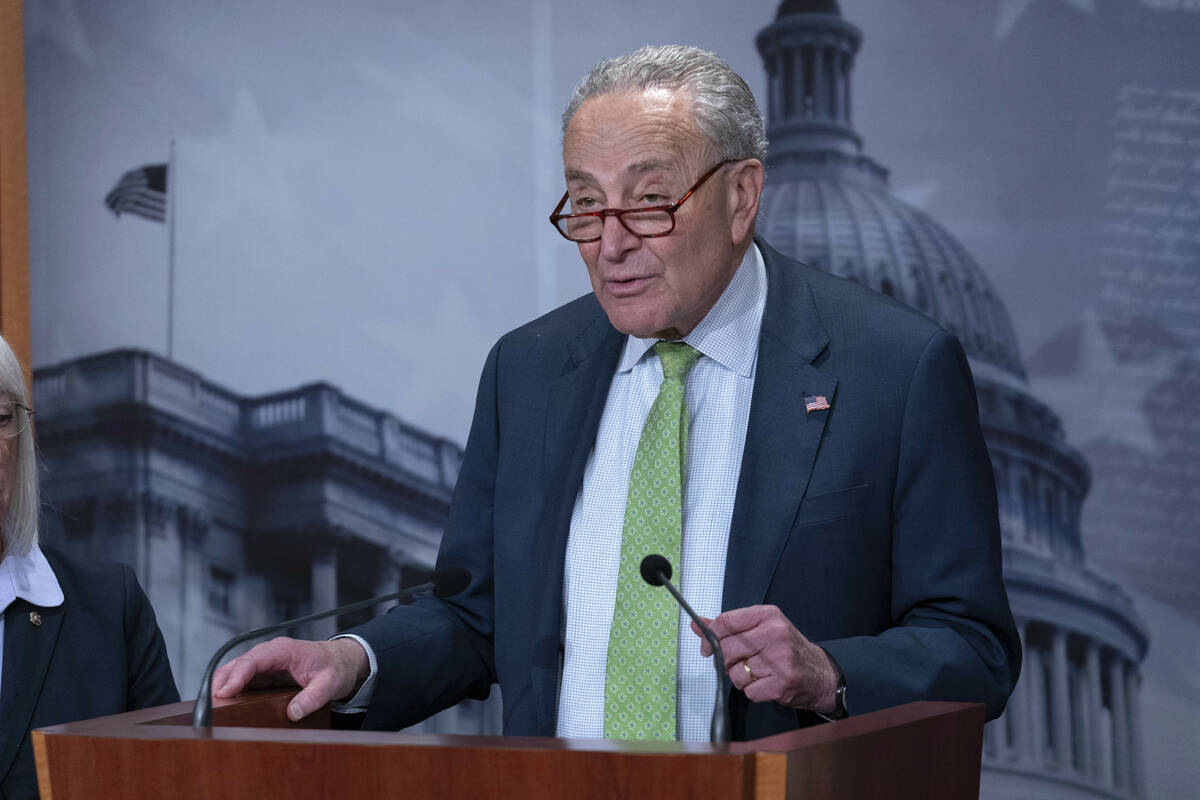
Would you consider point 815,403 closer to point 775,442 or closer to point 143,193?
point 775,442

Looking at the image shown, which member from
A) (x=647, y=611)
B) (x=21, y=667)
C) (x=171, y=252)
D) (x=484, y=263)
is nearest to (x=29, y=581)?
(x=21, y=667)

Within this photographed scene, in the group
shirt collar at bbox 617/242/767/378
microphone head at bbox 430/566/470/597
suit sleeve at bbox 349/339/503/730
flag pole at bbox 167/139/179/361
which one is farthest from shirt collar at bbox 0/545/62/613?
flag pole at bbox 167/139/179/361

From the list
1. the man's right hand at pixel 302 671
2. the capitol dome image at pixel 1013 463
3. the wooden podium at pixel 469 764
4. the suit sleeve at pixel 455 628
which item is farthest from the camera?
the capitol dome image at pixel 1013 463

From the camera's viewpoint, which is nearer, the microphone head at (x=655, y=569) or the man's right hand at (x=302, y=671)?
the microphone head at (x=655, y=569)

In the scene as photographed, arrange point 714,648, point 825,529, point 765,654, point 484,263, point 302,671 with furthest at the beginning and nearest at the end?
point 484,263 < point 825,529 < point 302,671 < point 765,654 < point 714,648

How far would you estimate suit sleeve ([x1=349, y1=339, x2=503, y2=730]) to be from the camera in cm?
168

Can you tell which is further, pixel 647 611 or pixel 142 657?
pixel 142 657

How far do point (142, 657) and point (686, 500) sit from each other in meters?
1.07

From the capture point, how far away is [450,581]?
5.17 ft

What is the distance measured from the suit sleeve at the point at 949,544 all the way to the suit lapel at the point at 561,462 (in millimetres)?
386

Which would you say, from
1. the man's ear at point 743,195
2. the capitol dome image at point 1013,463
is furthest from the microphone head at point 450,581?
the capitol dome image at point 1013,463

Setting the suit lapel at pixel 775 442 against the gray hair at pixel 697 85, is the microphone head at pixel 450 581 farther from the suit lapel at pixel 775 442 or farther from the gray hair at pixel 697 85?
the gray hair at pixel 697 85

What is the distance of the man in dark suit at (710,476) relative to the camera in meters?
1.62

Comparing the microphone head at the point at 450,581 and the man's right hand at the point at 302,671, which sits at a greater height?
the microphone head at the point at 450,581
